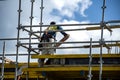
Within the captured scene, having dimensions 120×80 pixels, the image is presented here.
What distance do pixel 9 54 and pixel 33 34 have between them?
130 cm

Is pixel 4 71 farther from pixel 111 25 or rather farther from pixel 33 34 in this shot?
pixel 111 25

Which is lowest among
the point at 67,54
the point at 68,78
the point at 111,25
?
the point at 68,78

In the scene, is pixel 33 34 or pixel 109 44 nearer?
pixel 109 44

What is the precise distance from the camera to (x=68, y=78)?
13.2 metres

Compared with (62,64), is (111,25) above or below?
above

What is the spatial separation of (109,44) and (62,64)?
1686 mm

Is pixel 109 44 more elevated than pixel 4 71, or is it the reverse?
pixel 109 44

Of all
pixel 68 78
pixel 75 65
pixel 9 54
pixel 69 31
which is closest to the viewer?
pixel 75 65

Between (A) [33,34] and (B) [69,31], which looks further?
(A) [33,34]

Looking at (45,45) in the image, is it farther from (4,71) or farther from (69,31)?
(4,71)

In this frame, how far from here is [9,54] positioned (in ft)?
46.4

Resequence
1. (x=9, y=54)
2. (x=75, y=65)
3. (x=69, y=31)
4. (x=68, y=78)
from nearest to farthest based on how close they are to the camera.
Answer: (x=75, y=65) < (x=69, y=31) < (x=68, y=78) < (x=9, y=54)

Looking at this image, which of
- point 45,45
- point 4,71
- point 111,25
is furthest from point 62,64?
point 4,71

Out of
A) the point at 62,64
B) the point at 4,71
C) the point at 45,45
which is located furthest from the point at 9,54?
the point at 62,64
